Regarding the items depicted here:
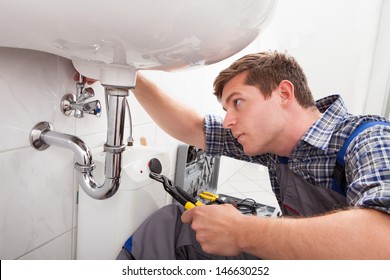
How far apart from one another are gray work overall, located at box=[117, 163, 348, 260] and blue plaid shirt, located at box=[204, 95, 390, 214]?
3 centimetres

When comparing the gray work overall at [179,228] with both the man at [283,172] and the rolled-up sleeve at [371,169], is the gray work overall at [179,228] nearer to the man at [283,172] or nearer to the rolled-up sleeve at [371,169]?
the man at [283,172]

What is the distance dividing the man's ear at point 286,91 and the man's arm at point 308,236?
0.38m

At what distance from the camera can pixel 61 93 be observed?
66cm

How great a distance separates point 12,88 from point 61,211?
334 mm

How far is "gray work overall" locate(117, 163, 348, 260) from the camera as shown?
69 centimetres

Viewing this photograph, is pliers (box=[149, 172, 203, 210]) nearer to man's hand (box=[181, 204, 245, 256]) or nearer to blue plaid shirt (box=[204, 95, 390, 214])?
man's hand (box=[181, 204, 245, 256])

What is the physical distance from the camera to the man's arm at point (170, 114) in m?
0.83

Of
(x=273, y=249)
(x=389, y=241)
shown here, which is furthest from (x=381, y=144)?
(x=273, y=249)

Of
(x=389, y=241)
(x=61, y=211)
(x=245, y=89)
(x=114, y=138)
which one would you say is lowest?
(x=61, y=211)

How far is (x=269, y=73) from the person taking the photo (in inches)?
31.2

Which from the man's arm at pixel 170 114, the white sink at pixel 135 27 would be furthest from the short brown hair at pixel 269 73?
the white sink at pixel 135 27

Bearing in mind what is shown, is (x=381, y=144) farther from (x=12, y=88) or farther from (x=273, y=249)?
(x=12, y=88)

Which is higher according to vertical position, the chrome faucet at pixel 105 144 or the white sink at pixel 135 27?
the white sink at pixel 135 27

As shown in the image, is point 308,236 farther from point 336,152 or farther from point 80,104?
point 80,104
